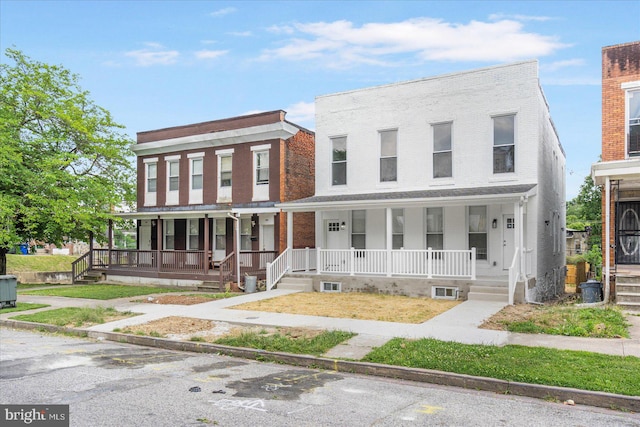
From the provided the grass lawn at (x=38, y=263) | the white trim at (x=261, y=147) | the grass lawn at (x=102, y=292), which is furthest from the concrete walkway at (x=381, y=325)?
the grass lawn at (x=38, y=263)

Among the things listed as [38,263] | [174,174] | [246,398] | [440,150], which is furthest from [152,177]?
[246,398]

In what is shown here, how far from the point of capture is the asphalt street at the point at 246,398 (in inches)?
228

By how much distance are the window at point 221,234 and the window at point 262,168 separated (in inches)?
109

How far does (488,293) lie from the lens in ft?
50.1

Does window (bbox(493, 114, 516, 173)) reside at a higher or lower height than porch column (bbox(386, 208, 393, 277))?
higher

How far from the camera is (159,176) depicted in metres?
25.4

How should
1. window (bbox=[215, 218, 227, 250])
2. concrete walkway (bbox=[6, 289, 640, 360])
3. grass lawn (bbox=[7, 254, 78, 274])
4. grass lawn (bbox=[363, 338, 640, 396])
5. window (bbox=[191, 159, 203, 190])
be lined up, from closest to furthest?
grass lawn (bbox=[363, 338, 640, 396]) < concrete walkway (bbox=[6, 289, 640, 360]) < window (bbox=[215, 218, 227, 250]) < window (bbox=[191, 159, 203, 190]) < grass lawn (bbox=[7, 254, 78, 274])

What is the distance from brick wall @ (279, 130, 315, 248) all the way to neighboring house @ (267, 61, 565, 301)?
1478mm

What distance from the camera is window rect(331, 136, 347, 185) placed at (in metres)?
20.9

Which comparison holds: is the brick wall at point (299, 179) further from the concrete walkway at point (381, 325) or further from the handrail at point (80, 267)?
the handrail at point (80, 267)

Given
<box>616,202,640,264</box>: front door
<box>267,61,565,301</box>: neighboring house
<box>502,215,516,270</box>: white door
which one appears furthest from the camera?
<box>502,215,516,270</box>: white door

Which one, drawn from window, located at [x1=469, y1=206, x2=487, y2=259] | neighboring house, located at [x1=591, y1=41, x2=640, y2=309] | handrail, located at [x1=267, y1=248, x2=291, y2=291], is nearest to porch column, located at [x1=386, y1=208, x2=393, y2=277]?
window, located at [x1=469, y1=206, x2=487, y2=259]

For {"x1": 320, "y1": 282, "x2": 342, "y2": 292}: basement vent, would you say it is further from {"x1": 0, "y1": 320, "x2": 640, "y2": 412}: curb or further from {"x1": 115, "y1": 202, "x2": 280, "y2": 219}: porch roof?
{"x1": 0, "y1": 320, "x2": 640, "y2": 412}: curb

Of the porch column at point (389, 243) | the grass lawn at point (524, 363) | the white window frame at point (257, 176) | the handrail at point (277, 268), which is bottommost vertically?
the grass lawn at point (524, 363)
